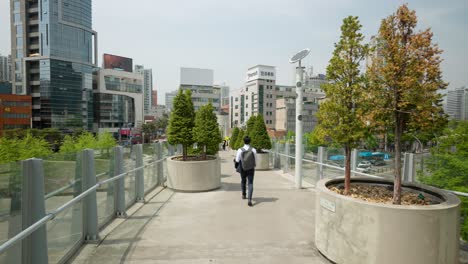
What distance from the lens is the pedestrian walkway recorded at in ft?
13.2

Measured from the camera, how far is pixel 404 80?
12.0ft

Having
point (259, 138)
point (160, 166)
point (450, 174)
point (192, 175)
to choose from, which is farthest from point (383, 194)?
point (259, 138)

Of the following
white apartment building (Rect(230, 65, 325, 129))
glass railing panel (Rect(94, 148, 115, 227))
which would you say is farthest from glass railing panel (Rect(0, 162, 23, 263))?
white apartment building (Rect(230, 65, 325, 129))

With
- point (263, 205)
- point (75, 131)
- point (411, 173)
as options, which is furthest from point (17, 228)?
point (75, 131)

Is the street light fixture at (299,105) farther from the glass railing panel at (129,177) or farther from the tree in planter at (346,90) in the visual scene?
the glass railing panel at (129,177)

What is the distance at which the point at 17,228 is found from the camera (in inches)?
111

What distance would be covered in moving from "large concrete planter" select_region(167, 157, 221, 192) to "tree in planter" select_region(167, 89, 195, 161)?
0.73 metres

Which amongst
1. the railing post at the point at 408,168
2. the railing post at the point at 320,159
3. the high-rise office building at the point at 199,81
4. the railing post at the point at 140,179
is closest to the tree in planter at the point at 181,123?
the railing post at the point at 140,179

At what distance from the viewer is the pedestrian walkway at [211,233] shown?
402 centimetres

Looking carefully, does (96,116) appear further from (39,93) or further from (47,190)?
(47,190)

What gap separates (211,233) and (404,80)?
12.5 feet

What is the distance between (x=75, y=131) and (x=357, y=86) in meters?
78.1

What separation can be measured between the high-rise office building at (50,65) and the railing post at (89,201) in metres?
75.1

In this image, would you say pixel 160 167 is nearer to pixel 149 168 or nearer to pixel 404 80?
pixel 149 168
